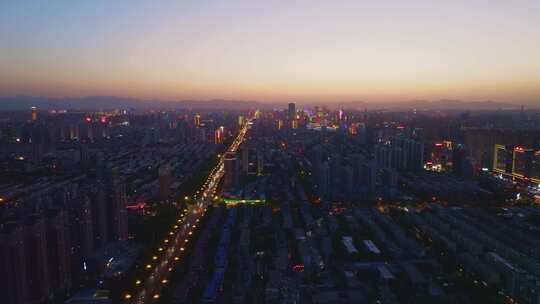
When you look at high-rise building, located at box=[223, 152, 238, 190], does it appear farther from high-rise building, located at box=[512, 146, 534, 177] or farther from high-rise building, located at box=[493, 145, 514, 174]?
high-rise building, located at box=[493, 145, 514, 174]

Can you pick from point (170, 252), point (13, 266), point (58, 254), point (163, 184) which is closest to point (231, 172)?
point (163, 184)

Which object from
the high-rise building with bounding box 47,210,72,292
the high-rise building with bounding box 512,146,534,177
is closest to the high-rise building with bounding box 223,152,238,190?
the high-rise building with bounding box 47,210,72,292

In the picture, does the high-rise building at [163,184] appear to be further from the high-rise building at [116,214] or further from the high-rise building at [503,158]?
the high-rise building at [503,158]

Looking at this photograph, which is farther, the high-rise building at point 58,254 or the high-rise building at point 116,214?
the high-rise building at point 116,214

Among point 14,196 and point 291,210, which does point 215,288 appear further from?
point 14,196

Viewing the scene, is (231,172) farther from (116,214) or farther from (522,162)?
(522,162)

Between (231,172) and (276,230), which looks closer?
(276,230)

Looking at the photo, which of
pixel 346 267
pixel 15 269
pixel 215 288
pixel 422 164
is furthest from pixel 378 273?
pixel 422 164

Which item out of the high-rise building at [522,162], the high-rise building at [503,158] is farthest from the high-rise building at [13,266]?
the high-rise building at [503,158]
